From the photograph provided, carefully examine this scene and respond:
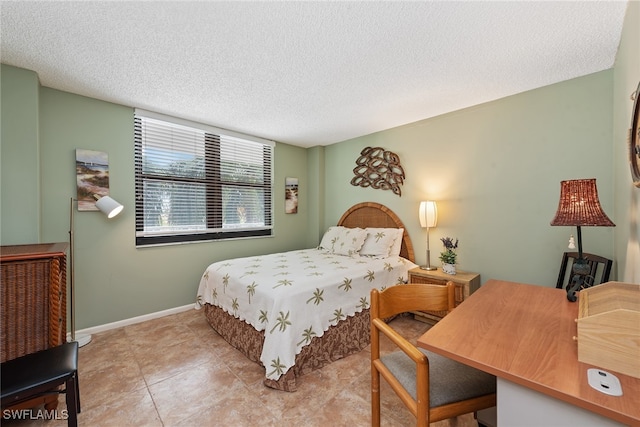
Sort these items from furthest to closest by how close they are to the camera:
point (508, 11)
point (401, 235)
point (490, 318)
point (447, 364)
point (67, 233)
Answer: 1. point (401, 235)
2. point (67, 233)
3. point (508, 11)
4. point (447, 364)
5. point (490, 318)

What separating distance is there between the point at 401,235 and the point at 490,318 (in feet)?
7.49

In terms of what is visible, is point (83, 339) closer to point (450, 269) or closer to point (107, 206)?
point (107, 206)

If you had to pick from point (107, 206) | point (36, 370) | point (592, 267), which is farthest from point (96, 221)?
point (592, 267)

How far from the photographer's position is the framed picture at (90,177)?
8.45 ft

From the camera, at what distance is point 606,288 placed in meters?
1.03

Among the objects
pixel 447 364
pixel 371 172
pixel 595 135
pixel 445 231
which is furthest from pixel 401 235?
pixel 447 364

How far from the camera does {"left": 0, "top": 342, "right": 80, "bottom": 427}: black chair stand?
116cm

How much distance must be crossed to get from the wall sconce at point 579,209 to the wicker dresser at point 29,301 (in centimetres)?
279

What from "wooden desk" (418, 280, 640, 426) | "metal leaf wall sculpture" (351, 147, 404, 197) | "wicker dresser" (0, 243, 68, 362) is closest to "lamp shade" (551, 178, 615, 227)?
"wooden desk" (418, 280, 640, 426)

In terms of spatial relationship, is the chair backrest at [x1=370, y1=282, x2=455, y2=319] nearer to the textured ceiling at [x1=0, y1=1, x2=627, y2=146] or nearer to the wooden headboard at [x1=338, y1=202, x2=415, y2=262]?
the textured ceiling at [x1=0, y1=1, x2=627, y2=146]

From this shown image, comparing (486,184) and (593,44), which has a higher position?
(593,44)

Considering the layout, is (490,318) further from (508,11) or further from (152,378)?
(152,378)

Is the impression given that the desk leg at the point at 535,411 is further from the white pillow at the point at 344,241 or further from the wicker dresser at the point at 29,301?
the white pillow at the point at 344,241

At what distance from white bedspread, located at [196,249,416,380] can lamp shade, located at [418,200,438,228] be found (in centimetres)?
55
